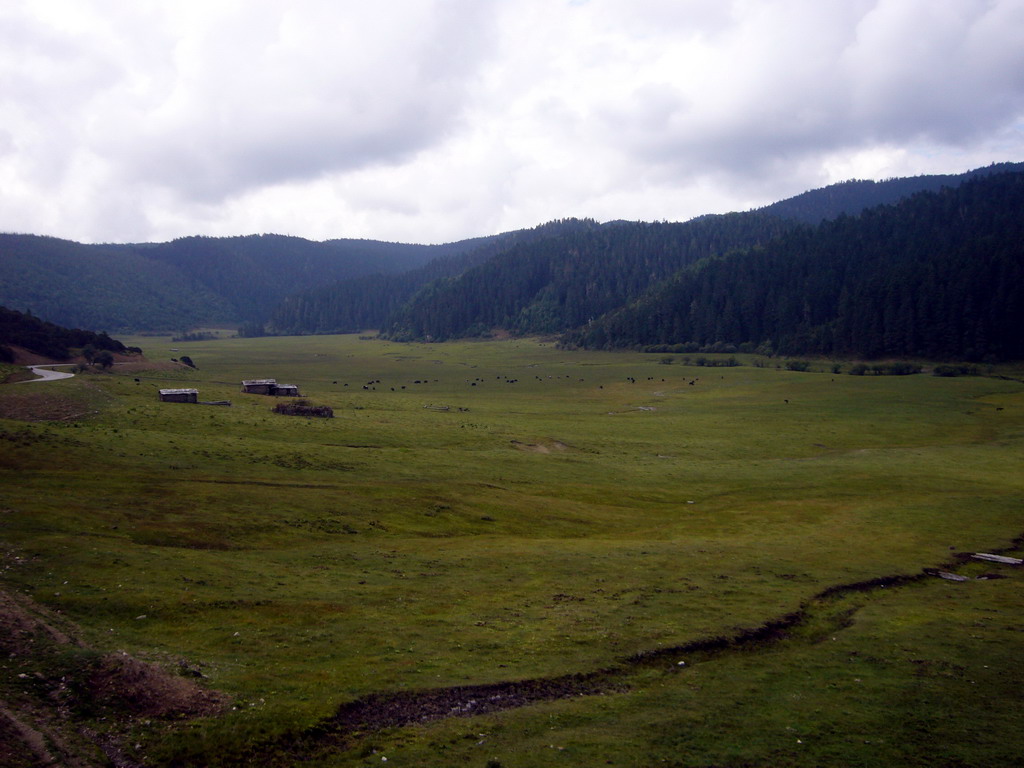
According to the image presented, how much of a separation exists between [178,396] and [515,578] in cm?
5457

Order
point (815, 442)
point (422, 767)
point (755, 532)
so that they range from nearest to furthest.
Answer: point (422, 767) → point (755, 532) → point (815, 442)

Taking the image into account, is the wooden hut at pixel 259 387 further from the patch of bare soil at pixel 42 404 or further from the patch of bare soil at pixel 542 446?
the patch of bare soil at pixel 542 446

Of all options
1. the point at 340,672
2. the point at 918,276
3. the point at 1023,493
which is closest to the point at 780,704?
the point at 340,672

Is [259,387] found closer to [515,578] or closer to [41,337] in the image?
[41,337]

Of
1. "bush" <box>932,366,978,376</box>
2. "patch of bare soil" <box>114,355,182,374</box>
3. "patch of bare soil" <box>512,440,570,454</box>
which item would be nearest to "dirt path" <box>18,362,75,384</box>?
"patch of bare soil" <box>114,355,182,374</box>

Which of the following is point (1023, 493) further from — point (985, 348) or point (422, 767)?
point (985, 348)

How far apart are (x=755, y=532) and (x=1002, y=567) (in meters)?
12.6

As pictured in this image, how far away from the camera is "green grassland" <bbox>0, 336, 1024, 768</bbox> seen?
18750mm

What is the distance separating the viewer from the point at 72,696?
18.0 m

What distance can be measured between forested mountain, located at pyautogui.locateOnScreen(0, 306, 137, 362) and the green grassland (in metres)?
44.4

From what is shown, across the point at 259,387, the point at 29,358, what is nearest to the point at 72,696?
the point at 259,387

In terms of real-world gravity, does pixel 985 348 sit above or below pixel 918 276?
below

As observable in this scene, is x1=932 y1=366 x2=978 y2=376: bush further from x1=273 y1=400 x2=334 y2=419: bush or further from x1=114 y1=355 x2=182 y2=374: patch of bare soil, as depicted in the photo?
x1=114 y1=355 x2=182 y2=374: patch of bare soil

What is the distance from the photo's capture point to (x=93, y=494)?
37281 millimetres
